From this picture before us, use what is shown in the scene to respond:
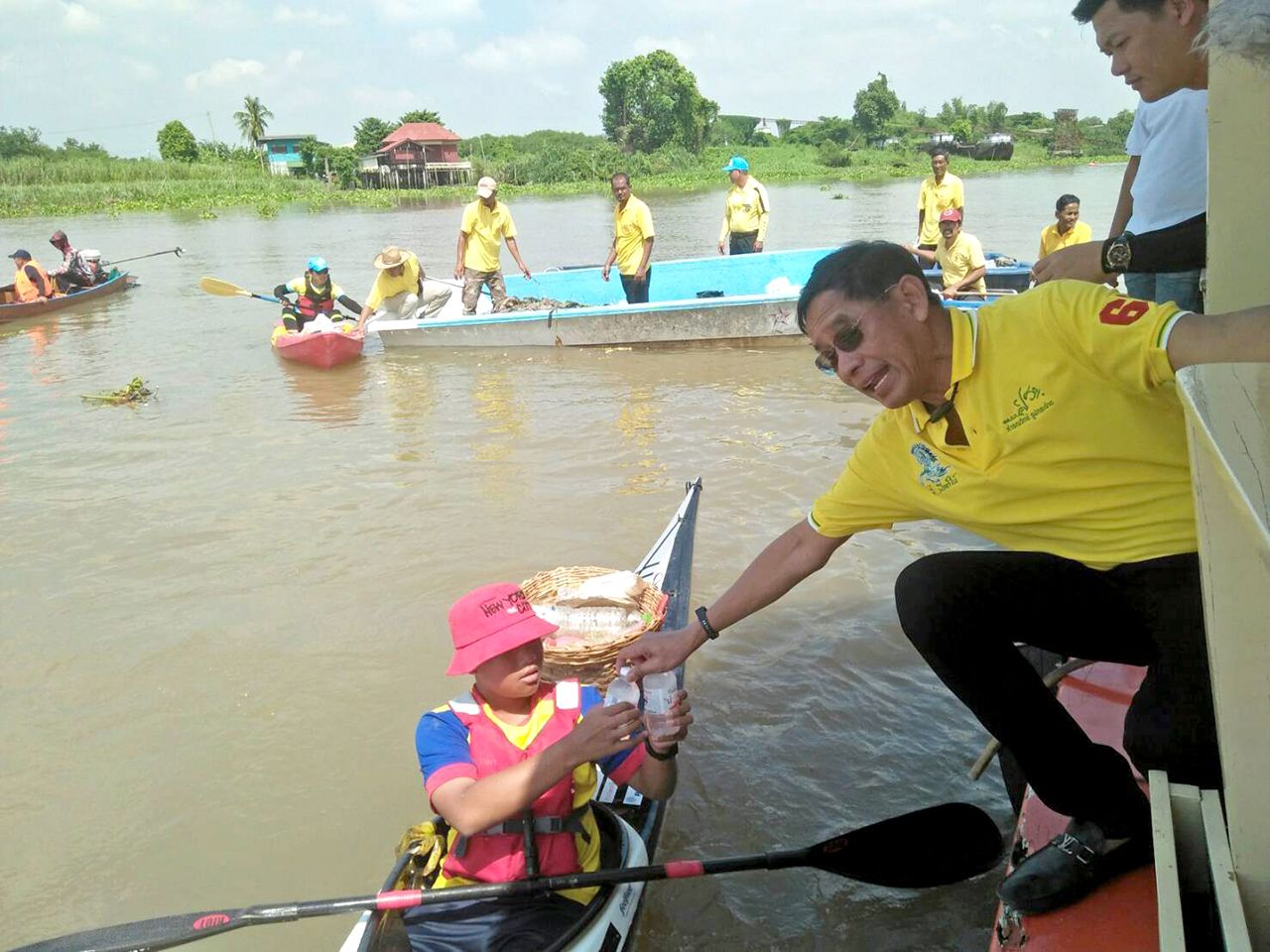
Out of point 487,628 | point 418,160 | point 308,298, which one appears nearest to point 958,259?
point 308,298

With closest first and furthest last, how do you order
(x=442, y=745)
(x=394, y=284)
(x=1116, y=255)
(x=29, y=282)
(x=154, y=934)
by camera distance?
(x=442, y=745) → (x=154, y=934) → (x=1116, y=255) → (x=394, y=284) → (x=29, y=282)

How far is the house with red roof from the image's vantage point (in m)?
59.1

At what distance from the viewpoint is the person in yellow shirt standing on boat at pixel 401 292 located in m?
11.2

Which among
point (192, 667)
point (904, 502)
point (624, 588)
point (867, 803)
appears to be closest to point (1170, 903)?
point (904, 502)

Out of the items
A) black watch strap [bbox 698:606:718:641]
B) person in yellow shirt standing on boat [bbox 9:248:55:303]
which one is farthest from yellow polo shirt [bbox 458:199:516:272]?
black watch strap [bbox 698:606:718:641]

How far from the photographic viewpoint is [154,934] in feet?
8.13

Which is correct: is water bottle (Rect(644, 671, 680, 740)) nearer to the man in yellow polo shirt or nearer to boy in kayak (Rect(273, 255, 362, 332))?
the man in yellow polo shirt

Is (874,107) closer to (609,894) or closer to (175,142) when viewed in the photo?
(175,142)

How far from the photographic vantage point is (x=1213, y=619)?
4.66ft

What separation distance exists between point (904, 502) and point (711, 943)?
1414 millimetres

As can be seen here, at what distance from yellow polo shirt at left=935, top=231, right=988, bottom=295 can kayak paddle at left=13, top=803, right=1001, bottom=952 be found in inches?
285

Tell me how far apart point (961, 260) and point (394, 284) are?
655 centimetres

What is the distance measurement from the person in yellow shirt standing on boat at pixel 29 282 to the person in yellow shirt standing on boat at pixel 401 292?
641 cm

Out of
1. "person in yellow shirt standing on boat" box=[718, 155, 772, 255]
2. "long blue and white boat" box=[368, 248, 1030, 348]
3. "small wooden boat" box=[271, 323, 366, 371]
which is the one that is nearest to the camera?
"long blue and white boat" box=[368, 248, 1030, 348]
